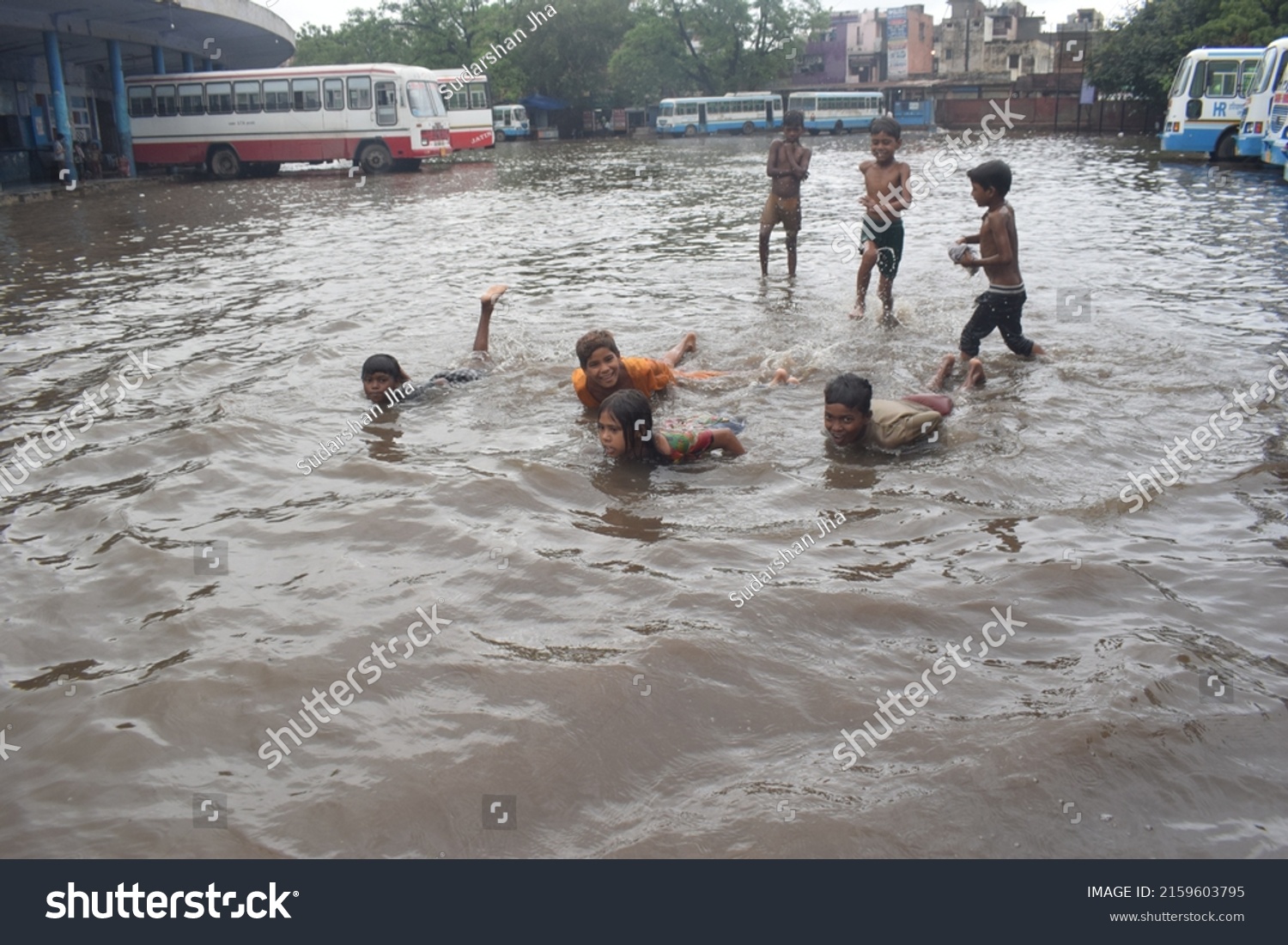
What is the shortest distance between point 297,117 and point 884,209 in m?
26.5

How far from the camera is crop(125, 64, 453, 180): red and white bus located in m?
30.3

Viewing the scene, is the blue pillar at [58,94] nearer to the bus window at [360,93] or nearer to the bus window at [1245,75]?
the bus window at [360,93]

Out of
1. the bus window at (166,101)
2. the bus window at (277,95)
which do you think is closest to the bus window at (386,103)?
the bus window at (277,95)

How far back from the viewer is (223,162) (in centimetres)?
3162

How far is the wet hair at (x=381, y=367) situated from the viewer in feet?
22.6

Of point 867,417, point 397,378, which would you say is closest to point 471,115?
point 397,378

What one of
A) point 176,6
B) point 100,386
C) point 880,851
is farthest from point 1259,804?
point 176,6

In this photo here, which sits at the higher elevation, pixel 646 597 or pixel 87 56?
pixel 87 56

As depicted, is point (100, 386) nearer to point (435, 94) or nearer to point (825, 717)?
point (825, 717)

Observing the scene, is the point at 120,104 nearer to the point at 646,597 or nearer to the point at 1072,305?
the point at 1072,305

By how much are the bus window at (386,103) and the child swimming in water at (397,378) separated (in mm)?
25386

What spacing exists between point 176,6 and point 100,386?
23.1 metres

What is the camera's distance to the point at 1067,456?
553cm

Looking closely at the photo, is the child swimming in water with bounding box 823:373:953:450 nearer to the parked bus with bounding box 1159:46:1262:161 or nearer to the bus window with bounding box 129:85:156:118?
the parked bus with bounding box 1159:46:1262:161
